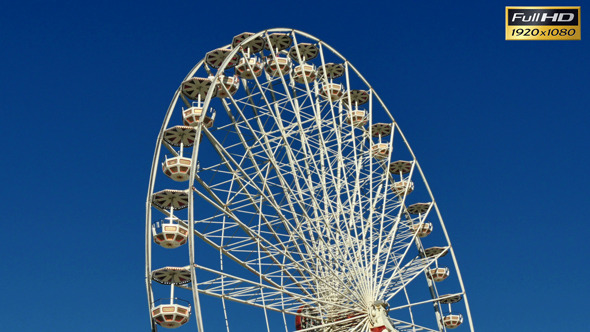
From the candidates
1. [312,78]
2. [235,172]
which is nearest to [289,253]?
[235,172]

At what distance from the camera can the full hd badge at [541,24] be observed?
31844 millimetres

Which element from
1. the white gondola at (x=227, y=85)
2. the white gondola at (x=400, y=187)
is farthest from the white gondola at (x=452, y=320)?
the white gondola at (x=227, y=85)

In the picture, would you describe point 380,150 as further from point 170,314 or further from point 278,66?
point 170,314

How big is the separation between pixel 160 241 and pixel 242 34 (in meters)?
9.40

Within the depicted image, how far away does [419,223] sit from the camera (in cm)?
3319

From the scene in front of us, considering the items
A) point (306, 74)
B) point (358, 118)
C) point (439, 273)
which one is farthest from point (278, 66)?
point (439, 273)

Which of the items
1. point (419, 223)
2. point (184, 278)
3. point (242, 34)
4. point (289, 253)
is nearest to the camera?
point (184, 278)

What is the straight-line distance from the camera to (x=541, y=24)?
31.9 m

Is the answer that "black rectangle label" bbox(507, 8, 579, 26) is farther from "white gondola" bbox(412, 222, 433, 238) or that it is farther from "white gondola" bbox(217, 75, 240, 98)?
"white gondola" bbox(217, 75, 240, 98)

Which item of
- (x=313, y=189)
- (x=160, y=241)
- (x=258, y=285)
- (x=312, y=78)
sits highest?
(x=312, y=78)

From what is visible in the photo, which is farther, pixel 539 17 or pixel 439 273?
pixel 439 273

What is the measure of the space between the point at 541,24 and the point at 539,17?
33 centimetres

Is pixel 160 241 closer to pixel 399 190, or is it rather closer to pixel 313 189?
pixel 313 189

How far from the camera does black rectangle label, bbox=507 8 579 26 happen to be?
3203 centimetres
